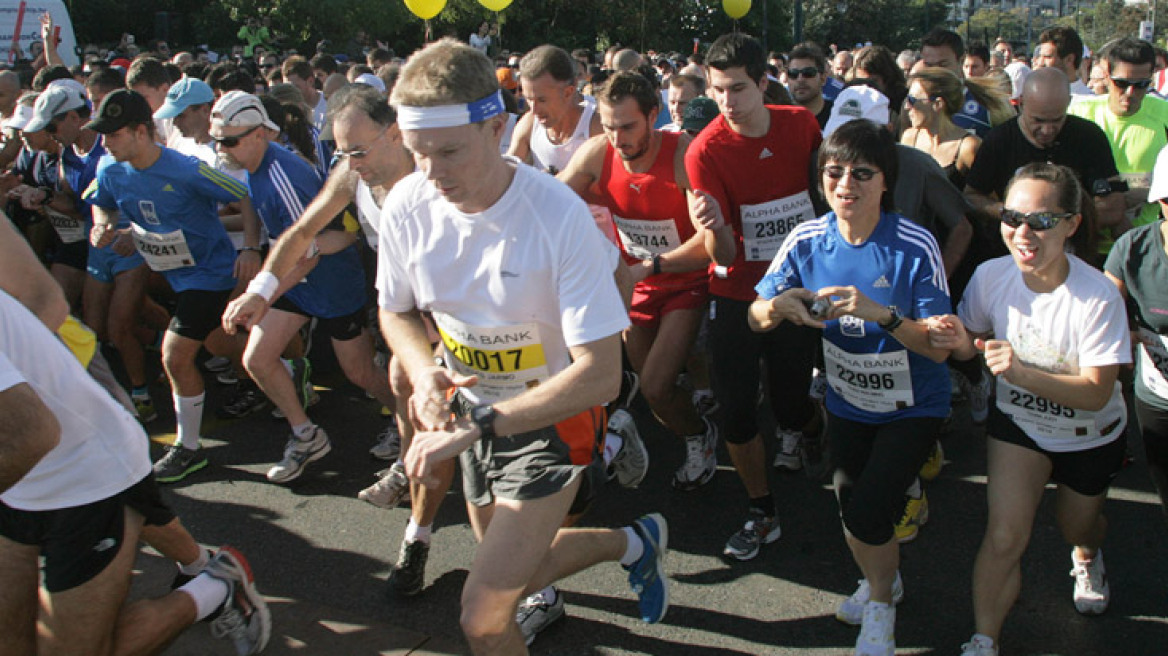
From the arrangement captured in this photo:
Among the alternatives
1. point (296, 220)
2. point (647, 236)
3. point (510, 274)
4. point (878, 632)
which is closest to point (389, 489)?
point (296, 220)

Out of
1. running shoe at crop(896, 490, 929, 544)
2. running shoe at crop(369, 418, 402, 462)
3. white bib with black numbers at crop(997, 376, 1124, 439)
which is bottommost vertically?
running shoe at crop(369, 418, 402, 462)

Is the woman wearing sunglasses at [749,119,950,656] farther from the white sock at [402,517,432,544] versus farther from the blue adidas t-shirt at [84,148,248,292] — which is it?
the blue adidas t-shirt at [84,148,248,292]

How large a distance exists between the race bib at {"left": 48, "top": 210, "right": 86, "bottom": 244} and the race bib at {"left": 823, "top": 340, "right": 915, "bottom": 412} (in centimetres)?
526

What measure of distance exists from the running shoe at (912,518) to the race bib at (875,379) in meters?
0.90

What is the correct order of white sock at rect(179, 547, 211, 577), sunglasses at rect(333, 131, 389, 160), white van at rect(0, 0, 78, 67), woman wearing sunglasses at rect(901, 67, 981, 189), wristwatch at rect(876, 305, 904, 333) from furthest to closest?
white van at rect(0, 0, 78, 67), woman wearing sunglasses at rect(901, 67, 981, 189), sunglasses at rect(333, 131, 389, 160), white sock at rect(179, 547, 211, 577), wristwatch at rect(876, 305, 904, 333)

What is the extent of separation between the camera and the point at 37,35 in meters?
17.9

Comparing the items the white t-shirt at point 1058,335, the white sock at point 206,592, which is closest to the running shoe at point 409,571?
the white sock at point 206,592

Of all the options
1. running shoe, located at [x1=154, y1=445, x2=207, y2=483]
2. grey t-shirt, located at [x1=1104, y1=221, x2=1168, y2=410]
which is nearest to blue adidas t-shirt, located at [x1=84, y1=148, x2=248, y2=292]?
running shoe, located at [x1=154, y1=445, x2=207, y2=483]

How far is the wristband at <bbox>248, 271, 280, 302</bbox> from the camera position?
3879 mm

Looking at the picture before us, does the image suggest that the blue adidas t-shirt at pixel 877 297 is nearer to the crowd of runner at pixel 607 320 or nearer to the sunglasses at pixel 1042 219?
the crowd of runner at pixel 607 320

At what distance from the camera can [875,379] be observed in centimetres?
329

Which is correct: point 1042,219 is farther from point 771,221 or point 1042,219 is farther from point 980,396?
point 980,396

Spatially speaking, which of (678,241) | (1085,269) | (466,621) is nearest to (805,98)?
(678,241)

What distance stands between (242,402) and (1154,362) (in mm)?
5008
